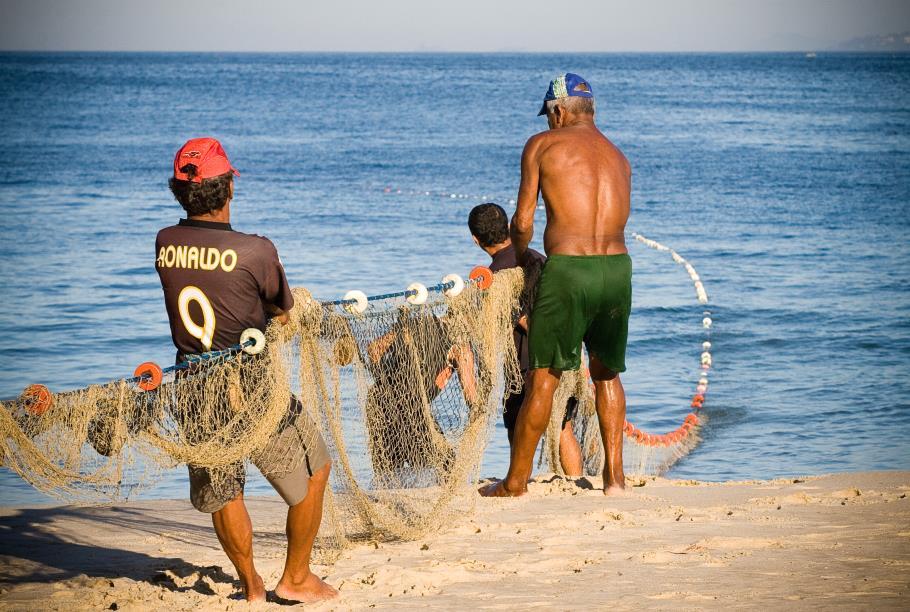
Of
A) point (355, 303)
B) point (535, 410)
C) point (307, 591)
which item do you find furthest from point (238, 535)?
point (535, 410)

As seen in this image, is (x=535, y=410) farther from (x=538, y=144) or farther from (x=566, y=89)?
(x=566, y=89)

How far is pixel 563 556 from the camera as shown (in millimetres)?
4562

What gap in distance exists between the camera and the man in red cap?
3795 mm

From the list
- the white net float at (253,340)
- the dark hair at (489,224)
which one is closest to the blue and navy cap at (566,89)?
the dark hair at (489,224)

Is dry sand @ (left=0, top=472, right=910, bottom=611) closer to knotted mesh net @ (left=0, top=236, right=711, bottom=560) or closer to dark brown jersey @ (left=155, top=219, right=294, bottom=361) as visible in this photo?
knotted mesh net @ (left=0, top=236, right=711, bottom=560)

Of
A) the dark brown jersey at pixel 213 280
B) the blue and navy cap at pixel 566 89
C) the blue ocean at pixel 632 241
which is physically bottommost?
the blue ocean at pixel 632 241

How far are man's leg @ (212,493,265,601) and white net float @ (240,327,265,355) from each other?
0.57 metres

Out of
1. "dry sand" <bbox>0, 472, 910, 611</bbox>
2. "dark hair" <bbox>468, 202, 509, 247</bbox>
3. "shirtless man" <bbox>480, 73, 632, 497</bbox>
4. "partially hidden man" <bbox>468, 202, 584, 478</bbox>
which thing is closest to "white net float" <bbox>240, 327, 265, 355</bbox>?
"dry sand" <bbox>0, 472, 910, 611</bbox>

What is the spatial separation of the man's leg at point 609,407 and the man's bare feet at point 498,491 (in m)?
0.50

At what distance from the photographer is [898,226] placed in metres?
22.6

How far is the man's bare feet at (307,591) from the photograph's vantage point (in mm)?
4043

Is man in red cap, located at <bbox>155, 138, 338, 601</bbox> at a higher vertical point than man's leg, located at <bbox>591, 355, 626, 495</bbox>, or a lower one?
higher

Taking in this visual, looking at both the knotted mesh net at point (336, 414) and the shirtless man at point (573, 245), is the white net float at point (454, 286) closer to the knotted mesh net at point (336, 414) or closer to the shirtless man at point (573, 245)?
the knotted mesh net at point (336, 414)

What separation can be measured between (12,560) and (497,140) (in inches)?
1499
